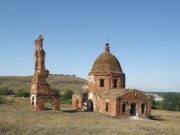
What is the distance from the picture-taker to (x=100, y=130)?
2103 cm

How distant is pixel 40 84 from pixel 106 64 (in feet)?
30.7

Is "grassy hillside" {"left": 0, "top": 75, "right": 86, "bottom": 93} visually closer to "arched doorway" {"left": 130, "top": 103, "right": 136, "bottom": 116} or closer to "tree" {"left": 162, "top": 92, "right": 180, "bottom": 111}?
"tree" {"left": 162, "top": 92, "right": 180, "bottom": 111}

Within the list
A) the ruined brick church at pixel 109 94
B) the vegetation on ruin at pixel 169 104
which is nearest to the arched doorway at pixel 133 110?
the ruined brick church at pixel 109 94

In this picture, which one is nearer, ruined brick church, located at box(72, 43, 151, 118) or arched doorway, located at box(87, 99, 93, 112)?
ruined brick church, located at box(72, 43, 151, 118)

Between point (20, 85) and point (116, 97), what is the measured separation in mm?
73400

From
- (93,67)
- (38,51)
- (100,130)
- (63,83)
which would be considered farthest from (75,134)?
(63,83)

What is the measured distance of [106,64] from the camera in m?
36.8

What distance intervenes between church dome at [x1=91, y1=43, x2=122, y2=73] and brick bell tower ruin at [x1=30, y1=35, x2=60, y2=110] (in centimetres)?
725

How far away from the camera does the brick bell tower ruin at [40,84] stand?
32.2 metres

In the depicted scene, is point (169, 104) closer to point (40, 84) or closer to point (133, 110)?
point (133, 110)

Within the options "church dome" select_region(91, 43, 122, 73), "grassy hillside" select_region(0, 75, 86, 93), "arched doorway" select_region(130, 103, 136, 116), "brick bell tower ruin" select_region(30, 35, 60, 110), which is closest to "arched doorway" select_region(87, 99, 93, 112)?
"church dome" select_region(91, 43, 122, 73)

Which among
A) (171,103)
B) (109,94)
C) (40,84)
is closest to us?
(40,84)

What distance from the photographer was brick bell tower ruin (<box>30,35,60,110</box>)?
32156 mm

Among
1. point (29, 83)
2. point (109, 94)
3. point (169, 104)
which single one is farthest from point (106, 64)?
point (29, 83)
